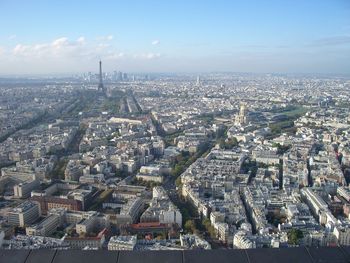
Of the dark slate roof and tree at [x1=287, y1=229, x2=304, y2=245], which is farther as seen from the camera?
tree at [x1=287, y1=229, x2=304, y2=245]

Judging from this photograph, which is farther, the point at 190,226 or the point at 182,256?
the point at 190,226

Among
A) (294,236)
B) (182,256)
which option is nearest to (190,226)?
(294,236)

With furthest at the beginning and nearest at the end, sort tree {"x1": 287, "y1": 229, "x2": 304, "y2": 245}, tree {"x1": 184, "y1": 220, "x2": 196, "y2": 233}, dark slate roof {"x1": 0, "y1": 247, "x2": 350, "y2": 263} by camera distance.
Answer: tree {"x1": 184, "y1": 220, "x2": 196, "y2": 233}
tree {"x1": 287, "y1": 229, "x2": 304, "y2": 245}
dark slate roof {"x1": 0, "y1": 247, "x2": 350, "y2": 263}

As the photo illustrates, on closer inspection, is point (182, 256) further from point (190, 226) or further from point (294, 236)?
point (190, 226)

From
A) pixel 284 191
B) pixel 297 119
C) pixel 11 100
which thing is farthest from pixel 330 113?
pixel 11 100

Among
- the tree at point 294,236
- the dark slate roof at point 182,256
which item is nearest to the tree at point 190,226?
the tree at point 294,236

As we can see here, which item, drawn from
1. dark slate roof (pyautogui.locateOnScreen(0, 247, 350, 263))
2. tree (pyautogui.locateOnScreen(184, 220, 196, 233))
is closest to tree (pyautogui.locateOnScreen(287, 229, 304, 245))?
tree (pyautogui.locateOnScreen(184, 220, 196, 233))

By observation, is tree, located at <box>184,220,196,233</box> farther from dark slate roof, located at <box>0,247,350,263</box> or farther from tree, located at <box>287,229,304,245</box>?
dark slate roof, located at <box>0,247,350,263</box>

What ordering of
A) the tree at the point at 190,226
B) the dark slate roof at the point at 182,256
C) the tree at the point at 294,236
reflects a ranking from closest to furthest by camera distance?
the dark slate roof at the point at 182,256 → the tree at the point at 294,236 → the tree at the point at 190,226

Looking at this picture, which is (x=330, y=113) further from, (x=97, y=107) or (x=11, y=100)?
(x=11, y=100)

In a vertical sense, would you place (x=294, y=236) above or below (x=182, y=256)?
below

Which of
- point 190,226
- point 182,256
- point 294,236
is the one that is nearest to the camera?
point 182,256

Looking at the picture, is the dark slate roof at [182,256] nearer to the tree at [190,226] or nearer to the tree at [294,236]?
the tree at [294,236]
